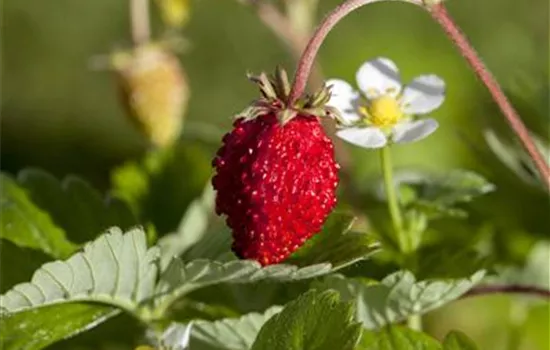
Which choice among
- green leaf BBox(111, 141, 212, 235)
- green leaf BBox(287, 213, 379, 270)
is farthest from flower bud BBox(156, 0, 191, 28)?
green leaf BBox(287, 213, 379, 270)

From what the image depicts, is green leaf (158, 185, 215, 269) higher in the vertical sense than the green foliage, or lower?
higher

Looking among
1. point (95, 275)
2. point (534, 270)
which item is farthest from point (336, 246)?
point (534, 270)

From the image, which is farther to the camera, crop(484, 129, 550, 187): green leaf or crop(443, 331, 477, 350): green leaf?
crop(484, 129, 550, 187): green leaf

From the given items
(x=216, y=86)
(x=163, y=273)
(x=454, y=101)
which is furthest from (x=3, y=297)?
(x=216, y=86)

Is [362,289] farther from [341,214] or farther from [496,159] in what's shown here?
[496,159]

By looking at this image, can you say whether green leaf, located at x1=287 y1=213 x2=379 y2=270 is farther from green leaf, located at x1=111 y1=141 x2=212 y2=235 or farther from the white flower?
green leaf, located at x1=111 y1=141 x2=212 y2=235

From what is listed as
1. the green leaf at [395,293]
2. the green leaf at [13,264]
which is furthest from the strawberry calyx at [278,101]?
the green leaf at [13,264]

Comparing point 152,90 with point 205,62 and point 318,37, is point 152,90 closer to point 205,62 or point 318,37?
point 318,37

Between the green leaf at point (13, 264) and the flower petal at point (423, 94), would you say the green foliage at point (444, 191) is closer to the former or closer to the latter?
the flower petal at point (423, 94)
